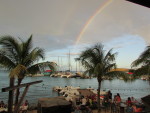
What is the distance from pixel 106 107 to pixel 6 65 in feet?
35.0

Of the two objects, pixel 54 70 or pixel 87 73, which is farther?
pixel 87 73

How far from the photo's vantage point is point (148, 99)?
284 centimetres

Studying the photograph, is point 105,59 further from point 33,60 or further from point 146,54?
point 33,60

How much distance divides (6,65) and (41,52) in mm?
2444

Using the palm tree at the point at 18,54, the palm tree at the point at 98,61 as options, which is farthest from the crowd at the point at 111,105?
the palm tree at the point at 18,54

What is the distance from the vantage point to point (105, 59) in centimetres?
1470

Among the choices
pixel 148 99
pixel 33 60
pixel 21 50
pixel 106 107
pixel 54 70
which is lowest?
pixel 106 107

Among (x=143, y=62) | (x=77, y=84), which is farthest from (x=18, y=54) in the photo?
(x=77, y=84)

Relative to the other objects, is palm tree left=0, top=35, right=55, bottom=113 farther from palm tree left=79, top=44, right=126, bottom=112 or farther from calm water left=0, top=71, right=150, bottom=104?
palm tree left=79, top=44, right=126, bottom=112

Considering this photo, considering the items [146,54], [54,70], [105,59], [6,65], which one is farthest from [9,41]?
[146,54]

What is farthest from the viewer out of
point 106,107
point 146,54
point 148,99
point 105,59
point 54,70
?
point 106,107

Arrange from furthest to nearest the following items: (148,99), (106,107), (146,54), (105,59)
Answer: (106,107)
(105,59)
(146,54)
(148,99)

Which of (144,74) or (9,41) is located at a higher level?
(9,41)

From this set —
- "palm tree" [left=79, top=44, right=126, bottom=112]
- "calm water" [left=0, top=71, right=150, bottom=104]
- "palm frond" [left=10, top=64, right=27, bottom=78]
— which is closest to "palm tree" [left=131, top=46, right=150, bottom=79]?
"palm tree" [left=79, top=44, right=126, bottom=112]
